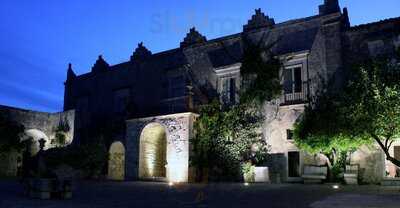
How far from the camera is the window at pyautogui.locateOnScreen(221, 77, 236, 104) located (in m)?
21.5

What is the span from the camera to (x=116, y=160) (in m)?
25.8

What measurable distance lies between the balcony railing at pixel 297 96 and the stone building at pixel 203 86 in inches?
1.9

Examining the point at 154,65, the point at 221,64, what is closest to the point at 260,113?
the point at 221,64

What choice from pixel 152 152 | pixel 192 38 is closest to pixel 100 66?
pixel 192 38

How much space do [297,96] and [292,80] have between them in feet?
2.88

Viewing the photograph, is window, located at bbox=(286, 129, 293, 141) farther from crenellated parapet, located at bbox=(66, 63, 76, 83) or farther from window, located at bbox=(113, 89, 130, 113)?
crenellated parapet, located at bbox=(66, 63, 76, 83)

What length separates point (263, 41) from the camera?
68.8ft

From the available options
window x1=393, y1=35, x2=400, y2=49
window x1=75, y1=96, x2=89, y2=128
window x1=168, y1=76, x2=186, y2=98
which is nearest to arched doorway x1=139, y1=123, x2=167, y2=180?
window x1=168, y1=76, x2=186, y2=98

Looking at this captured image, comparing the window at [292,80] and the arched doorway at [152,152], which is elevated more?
the window at [292,80]

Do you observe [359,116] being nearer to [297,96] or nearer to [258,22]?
[297,96]

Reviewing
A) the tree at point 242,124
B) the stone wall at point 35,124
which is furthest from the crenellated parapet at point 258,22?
the stone wall at point 35,124

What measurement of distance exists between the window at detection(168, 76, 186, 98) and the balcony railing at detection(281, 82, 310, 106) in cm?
611

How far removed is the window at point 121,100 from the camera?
26.4 metres

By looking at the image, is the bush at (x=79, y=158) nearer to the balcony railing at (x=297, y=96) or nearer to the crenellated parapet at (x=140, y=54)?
the crenellated parapet at (x=140, y=54)
